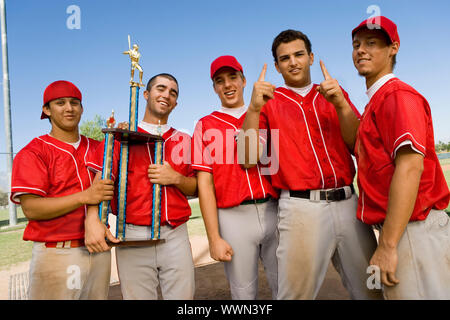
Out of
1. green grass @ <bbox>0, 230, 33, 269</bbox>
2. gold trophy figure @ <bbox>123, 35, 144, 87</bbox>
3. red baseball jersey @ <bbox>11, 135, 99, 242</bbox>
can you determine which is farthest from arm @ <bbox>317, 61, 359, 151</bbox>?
green grass @ <bbox>0, 230, 33, 269</bbox>

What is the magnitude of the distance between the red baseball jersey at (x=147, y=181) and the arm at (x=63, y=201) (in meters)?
0.29

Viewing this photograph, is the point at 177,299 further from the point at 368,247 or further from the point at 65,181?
the point at 368,247

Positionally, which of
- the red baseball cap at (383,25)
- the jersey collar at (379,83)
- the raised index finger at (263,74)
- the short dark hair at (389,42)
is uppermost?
the red baseball cap at (383,25)

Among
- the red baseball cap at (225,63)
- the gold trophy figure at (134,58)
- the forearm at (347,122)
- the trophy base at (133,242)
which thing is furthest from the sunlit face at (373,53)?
the trophy base at (133,242)

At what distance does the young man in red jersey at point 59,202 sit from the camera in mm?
2309

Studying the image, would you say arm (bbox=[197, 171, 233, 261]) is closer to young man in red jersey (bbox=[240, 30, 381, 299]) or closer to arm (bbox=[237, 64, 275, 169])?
arm (bbox=[237, 64, 275, 169])

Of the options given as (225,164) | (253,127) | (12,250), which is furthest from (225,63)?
(12,250)

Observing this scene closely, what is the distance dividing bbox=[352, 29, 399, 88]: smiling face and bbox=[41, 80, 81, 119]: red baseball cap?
2.23 m

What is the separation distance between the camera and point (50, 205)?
2.29 m

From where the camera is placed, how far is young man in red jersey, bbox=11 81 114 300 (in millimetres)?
2309

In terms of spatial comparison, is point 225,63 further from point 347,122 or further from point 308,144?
point 347,122

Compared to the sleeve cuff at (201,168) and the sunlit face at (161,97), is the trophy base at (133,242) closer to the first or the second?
the sleeve cuff at (201,168)

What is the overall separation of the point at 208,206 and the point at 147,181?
60 centimetres
